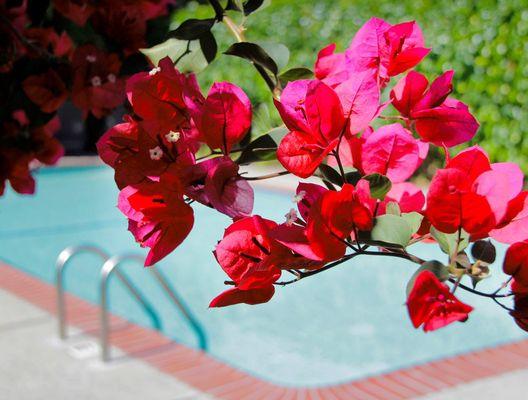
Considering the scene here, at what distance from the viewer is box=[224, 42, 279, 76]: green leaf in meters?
0.73

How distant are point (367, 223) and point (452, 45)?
971cm

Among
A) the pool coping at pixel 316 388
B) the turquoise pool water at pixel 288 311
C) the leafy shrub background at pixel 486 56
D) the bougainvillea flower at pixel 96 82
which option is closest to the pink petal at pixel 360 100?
the bougainvillea flower at pixel 96 82

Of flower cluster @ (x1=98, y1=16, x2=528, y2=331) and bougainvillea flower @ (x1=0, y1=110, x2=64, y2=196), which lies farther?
bougainvillea flower @ (x1=0, y1=110, x2=64, y2=196)

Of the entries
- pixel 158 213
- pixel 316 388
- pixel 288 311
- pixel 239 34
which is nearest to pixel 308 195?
pixel 158 213

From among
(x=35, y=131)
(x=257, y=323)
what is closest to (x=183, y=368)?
(x=257, y=323)

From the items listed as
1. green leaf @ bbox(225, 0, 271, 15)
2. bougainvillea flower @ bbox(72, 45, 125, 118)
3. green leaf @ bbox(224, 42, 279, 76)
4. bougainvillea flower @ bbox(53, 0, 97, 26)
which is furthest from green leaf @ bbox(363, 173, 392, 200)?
bougainvillea flower @ bbox(53, 0, 97, 26)

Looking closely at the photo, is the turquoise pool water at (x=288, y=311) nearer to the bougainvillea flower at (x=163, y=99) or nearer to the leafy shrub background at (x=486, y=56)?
the leafy shrub background at (x=486, y=56)

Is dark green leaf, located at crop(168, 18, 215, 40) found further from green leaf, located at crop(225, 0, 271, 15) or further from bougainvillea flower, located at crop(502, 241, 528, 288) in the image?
bougainvillea flower, located at crop(502, 241, 528, 288)

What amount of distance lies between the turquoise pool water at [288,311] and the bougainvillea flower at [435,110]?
534cm

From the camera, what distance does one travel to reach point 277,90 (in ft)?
2.46

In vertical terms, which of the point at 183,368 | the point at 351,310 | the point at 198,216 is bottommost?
the point at 198,216

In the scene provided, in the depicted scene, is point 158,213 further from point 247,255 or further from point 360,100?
point 360,100

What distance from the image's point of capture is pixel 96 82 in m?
1.04

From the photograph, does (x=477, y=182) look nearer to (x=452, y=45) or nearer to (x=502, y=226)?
(x=502, y=226)
